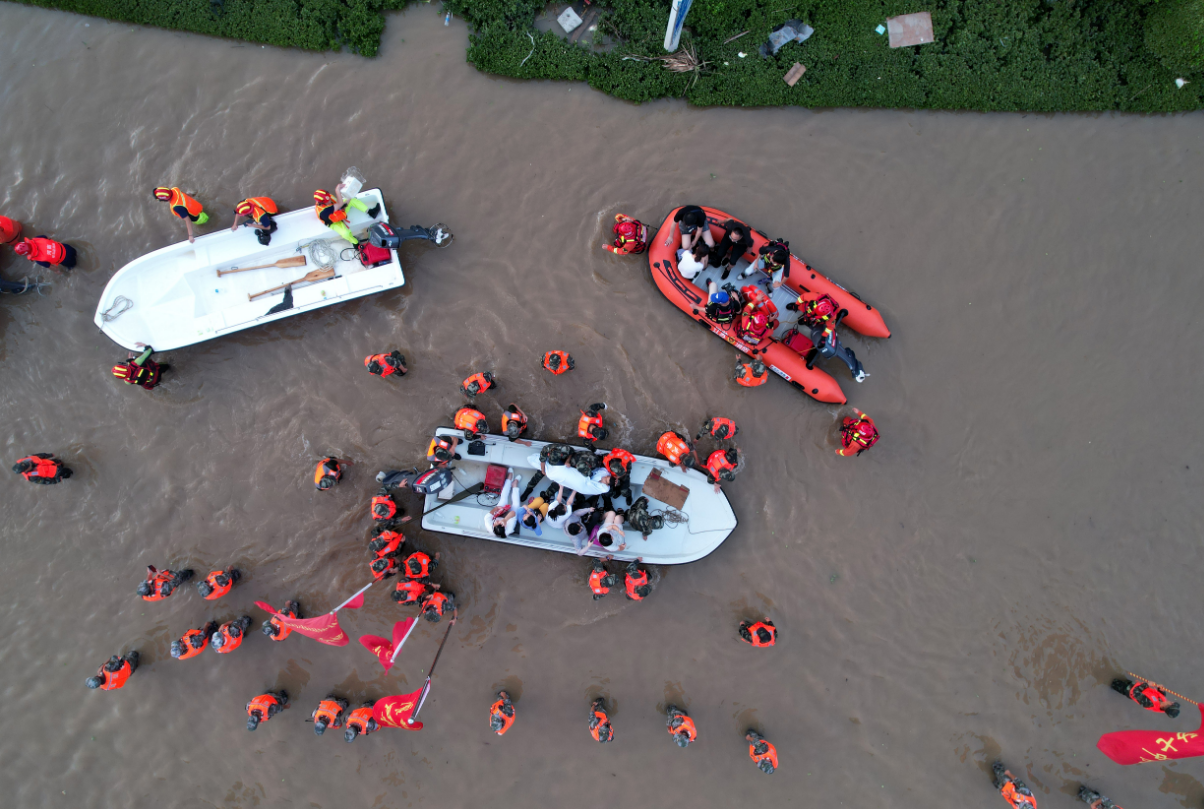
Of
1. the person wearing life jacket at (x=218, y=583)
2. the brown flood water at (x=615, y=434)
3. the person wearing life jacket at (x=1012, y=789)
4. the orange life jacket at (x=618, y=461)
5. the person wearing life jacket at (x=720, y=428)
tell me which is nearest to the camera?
the orange life jacket at (x=618, y=461)

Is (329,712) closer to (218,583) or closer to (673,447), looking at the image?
(218,583)

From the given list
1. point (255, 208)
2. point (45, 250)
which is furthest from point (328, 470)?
point (45, 250)

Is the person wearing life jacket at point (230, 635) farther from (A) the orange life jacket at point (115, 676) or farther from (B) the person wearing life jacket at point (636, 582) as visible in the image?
(B) the person wearing life jacket at point (636, 582)

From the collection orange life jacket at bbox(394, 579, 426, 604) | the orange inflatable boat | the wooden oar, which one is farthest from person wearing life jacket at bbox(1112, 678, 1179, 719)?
the wooden oar

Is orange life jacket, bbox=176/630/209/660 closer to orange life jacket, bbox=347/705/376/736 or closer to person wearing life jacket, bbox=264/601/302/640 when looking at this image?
person wearing life jacket, bbox=264/601/302/640

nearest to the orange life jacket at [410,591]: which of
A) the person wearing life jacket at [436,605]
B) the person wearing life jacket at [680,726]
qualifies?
the person wearing life jacket at [436,605]

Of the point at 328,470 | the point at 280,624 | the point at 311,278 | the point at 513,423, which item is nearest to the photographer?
the point at 513,423

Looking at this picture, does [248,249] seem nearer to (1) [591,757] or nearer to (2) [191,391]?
(2) [191,391]
